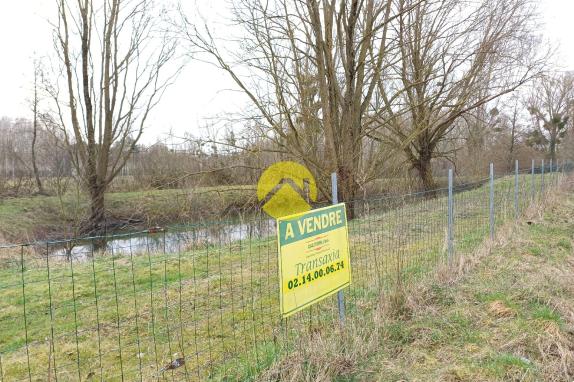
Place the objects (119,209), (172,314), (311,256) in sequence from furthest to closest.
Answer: (119,209)
(172,314)
(311,256)

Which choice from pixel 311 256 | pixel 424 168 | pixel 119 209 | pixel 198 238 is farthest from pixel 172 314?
pixel 119 209

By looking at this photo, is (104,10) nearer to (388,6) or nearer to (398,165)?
(388,6)

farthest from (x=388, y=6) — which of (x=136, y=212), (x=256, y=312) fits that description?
(x=136, y=212)

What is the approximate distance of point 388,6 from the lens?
35.6 ft

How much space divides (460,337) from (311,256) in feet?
5.43

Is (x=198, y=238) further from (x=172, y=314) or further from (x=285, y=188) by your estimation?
(x=172, y=314)

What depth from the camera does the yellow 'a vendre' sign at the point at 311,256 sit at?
2.64 meters

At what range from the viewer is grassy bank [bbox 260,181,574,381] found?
2.84 metres

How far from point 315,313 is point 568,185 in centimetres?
1572

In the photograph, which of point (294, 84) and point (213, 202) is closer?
point (294, 84)

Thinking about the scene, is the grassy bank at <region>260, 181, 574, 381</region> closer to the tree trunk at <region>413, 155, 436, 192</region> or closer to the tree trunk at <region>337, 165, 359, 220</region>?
the tree trunk at <region>337, 165, 359, 220</region>

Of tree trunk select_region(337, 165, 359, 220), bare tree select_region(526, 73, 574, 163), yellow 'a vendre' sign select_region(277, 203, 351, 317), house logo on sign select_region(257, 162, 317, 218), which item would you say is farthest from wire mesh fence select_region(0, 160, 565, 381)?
bare tree select_region(526, 73, 574, 163)

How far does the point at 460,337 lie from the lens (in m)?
3.41

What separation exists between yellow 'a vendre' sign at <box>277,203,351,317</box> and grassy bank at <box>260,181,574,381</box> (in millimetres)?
435
